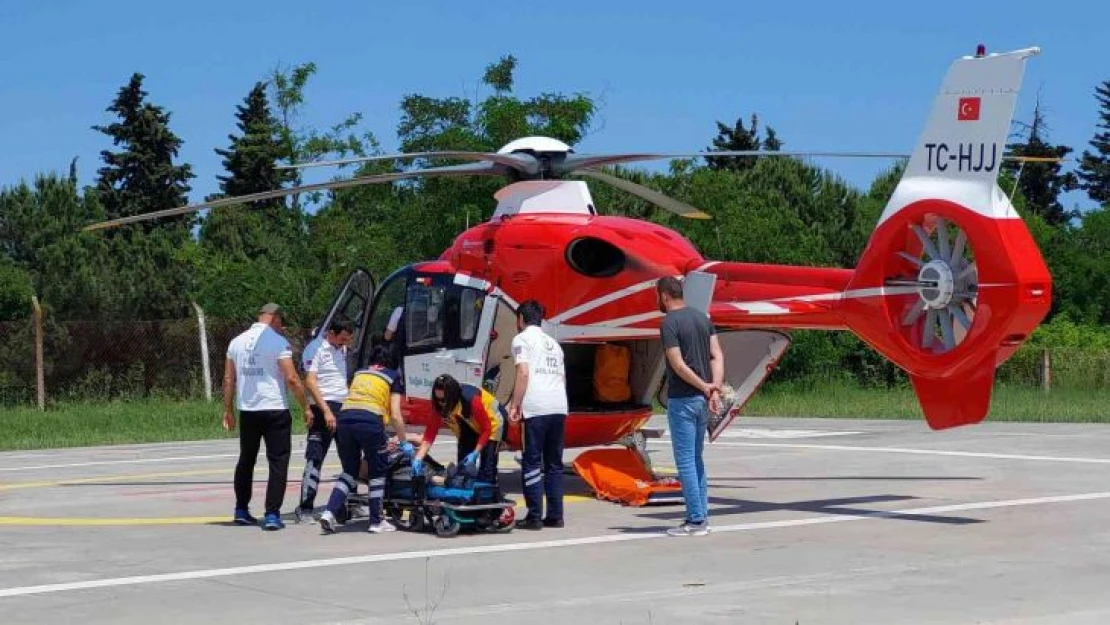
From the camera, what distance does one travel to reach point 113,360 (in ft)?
108

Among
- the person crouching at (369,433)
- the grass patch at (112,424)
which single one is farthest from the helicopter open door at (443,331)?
the grass patch at (112,424)

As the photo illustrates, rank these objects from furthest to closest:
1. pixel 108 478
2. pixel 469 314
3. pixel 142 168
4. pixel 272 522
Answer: pixel 142 168, pixel 108 478, pixel 469 314, pixel 272 522

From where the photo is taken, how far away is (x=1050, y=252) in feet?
177

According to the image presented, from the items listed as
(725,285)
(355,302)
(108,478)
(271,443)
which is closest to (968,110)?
(725,285)

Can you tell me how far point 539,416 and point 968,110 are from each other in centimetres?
436

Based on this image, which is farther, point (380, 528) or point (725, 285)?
point (725, 285)

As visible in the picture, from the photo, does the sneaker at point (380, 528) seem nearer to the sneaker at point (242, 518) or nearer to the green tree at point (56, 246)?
the sneaker at point (242, 518)

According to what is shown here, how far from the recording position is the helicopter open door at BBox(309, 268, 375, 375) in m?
16.9

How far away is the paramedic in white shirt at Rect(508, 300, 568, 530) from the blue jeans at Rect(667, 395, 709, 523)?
121cm

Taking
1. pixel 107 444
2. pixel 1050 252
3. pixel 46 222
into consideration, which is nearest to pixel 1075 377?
pixel 1050 252

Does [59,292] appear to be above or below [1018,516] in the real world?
above

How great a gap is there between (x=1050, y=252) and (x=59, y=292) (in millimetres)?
32714

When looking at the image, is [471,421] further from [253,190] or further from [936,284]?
[253,190]

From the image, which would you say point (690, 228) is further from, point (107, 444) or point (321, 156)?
point (107, 444)
